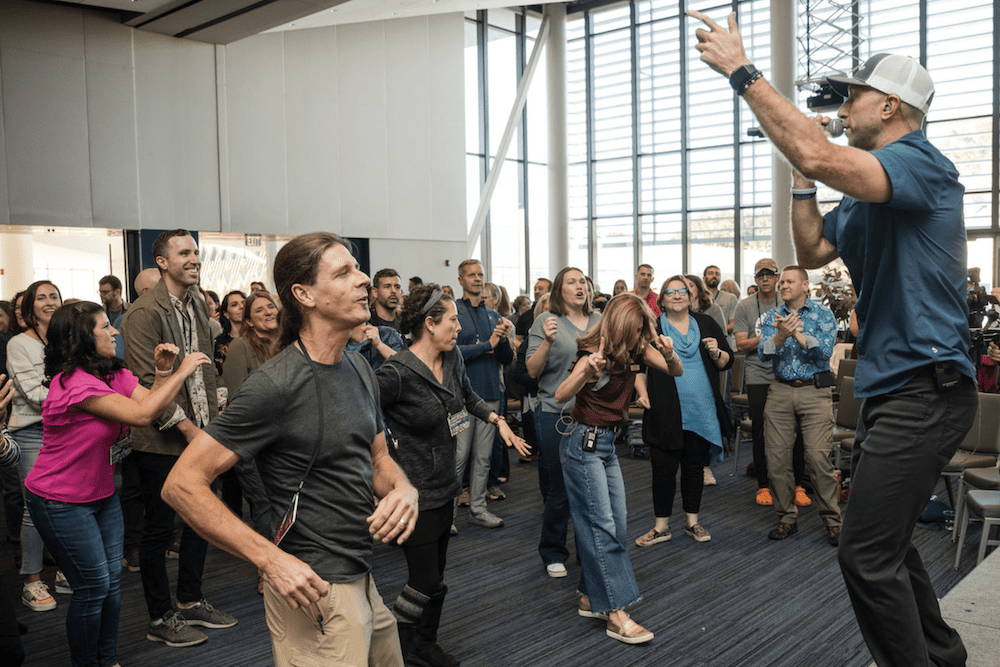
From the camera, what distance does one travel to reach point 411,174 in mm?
14125

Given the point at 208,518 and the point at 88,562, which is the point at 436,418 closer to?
the point at 88,562

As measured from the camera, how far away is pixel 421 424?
128 inches

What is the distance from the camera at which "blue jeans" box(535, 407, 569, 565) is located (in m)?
4.26

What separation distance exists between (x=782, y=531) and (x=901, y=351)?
3.38 meters

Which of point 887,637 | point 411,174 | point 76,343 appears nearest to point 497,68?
point 411,174

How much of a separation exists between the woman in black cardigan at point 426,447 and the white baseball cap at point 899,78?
6.27 feet

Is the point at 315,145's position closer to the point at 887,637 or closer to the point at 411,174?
the point at 411,174

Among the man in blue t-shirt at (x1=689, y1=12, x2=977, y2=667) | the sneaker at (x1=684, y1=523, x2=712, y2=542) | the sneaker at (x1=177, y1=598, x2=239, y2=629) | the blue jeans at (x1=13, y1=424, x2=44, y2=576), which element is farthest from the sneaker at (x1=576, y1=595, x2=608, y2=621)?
the blue jeans at (x1=13, y1=424, x2=44, y2=576)

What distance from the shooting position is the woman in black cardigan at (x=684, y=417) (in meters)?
4.89

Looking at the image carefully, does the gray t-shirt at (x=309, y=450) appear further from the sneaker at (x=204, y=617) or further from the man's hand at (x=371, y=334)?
the man's hand at (x=371, y=334)

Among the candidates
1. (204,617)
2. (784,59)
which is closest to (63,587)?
(204,617)

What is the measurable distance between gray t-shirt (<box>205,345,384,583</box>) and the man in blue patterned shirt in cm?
361

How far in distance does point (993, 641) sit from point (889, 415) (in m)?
1.42

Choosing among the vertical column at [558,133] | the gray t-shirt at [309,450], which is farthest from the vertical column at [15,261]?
the vertical column at [558,133]
